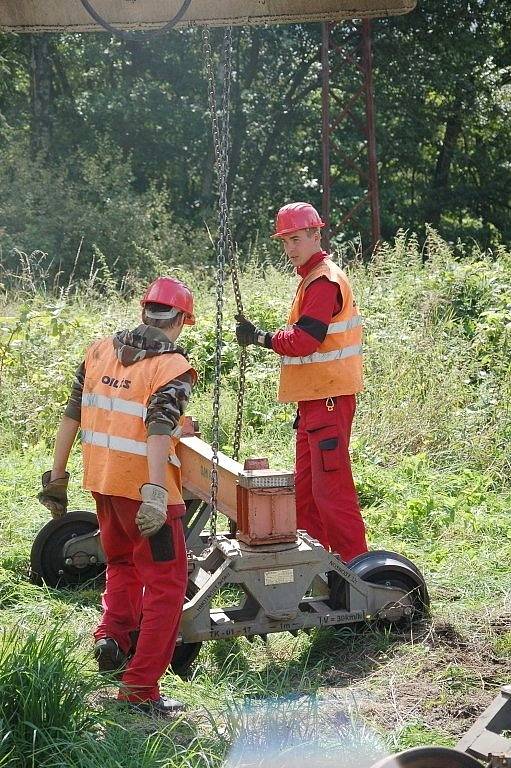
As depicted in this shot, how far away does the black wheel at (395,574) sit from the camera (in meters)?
5.43

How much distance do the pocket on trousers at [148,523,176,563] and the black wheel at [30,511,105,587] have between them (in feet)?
6.47

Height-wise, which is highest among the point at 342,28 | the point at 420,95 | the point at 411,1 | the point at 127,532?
the point at 342,28

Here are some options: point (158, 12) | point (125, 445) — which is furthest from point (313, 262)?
point (125, 445)

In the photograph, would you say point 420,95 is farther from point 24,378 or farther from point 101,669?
point 101,669

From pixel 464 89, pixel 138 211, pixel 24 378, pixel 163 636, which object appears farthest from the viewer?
pixel 464 89

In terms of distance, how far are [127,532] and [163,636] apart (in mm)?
509

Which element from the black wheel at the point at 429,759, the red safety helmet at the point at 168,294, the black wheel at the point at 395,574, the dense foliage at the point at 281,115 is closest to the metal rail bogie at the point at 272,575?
the black wheel at the point at 395,574

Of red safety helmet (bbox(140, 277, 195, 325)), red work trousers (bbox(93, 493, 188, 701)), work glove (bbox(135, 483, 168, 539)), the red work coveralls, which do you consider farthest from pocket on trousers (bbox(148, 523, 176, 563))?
the red work coveralls

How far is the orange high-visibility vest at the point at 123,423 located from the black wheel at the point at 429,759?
1.87 metres

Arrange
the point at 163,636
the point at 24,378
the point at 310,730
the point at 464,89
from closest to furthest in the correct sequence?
the point at 310,730
the point at 163,636
the point at 24,378
the point at 464,89

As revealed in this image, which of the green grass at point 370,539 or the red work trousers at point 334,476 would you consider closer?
the green grass at point 370,539

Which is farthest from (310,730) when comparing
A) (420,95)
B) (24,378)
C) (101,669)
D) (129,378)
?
(420,95)

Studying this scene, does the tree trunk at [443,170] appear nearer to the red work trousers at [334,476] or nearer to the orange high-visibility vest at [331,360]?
the orange high-visibility vest at [331,360]

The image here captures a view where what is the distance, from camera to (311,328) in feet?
19.4
